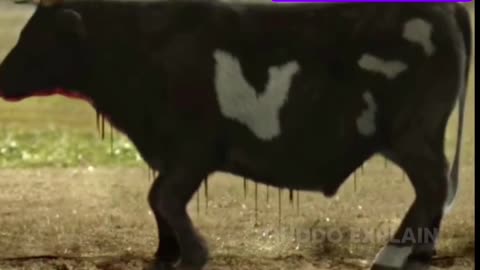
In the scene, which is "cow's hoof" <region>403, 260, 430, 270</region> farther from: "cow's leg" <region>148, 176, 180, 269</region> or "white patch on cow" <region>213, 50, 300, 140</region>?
"cow's leg" <region>148, 176, 180, 269</region>

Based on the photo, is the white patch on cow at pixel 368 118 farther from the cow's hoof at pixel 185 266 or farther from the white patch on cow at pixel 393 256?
the cow's hoof at pixel 185 266

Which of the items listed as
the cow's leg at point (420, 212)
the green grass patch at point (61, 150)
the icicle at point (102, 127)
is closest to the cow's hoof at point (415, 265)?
the cow's leg at point (420, 212)

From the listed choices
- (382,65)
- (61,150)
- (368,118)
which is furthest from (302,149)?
(61,150)

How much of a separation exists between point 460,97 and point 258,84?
54 centimetres

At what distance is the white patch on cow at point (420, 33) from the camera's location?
255 centimetres

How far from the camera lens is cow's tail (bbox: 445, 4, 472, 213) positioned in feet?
8.48

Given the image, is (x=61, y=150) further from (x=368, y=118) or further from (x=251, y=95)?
(x=368, y=118)

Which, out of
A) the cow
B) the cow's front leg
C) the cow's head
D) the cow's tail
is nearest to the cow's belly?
the cow

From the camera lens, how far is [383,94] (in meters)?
2.54

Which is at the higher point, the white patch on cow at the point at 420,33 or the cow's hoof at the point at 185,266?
the white patch on cow at the point at 420,33

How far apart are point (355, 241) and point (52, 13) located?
1.02 m

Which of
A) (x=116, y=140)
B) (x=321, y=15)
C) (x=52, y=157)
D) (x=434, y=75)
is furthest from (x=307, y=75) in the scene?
(x=52, y=157)

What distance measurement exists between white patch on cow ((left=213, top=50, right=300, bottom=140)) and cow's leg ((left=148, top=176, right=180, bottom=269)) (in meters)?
0.27

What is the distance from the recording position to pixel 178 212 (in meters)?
2.55
